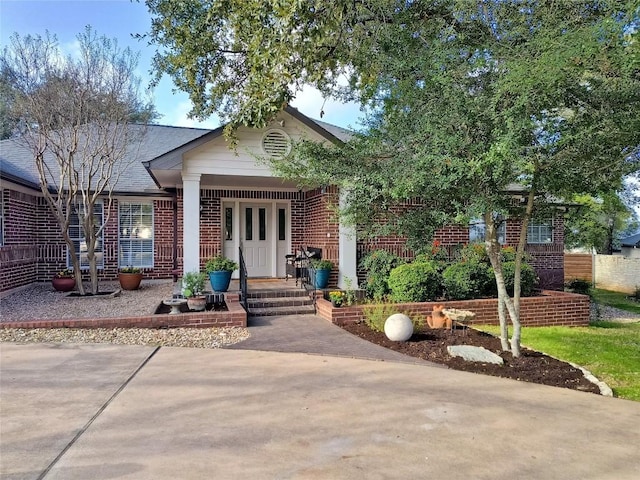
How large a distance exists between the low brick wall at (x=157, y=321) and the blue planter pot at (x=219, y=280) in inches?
52.9

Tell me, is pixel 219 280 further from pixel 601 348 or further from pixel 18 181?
pixel 601 348

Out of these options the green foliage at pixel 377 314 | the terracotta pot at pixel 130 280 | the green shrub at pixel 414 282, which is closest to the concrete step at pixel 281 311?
the green foliage at pixel 377 314

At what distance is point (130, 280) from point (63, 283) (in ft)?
5.20

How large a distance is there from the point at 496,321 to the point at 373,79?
19.9 feet

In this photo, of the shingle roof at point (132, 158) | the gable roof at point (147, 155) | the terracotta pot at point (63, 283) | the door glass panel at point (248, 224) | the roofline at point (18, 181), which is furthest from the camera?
the door glass panel at point (248, 224)

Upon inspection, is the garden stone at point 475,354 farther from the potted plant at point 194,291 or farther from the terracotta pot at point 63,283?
the terracotta pot at point 63,283

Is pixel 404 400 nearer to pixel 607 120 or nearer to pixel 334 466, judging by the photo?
pixel 334 466

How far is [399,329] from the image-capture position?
7469mm

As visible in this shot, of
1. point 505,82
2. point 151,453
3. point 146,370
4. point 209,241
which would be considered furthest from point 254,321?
point 505,82

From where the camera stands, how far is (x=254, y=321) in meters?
8.97

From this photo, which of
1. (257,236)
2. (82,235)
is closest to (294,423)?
(257,236)

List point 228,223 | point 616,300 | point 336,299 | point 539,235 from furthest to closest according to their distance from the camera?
point 616,300 → point 539,235 → point 228,223 → point 336,299

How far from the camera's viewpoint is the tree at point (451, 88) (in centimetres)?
471

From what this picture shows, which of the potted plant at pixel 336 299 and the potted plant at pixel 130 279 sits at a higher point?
the potted plant at pixel 130 279
